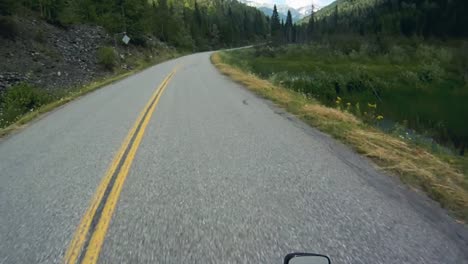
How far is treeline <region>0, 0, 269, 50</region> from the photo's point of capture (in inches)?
1350

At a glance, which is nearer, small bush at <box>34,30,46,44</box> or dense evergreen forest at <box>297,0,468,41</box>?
small bush at <box>34,30,46,44</box>

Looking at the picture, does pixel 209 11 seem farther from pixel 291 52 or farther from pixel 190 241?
pixel 190 241

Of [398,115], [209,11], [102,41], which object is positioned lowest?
[398,115]

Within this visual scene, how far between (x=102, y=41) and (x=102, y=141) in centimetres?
3215

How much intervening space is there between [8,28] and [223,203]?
1000 inches

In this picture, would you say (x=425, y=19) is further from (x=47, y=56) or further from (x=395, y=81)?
(x=47, y=56)

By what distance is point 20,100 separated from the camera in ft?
49.3

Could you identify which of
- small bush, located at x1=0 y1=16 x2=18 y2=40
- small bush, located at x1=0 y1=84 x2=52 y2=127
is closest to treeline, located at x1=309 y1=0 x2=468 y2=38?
small bush, located at x1=0 y1=16 x2=18 y2=40

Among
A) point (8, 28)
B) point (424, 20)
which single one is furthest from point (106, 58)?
point (424, 20)

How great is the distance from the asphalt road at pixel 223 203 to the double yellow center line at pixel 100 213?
78mm

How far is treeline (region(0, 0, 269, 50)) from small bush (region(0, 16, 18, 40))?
1370mm

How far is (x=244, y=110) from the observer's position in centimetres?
948

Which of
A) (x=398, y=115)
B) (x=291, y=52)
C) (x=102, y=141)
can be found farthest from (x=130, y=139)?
(x=291, y=52)

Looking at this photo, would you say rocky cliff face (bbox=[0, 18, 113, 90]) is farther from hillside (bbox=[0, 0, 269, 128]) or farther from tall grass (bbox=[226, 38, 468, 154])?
tall grass (bbox=[226, 38, 468, 154])
